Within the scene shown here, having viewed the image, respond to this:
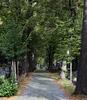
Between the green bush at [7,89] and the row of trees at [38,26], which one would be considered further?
the row of trees at [38,26]

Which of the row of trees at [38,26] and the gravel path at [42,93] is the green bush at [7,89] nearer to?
the gravel path at [42,93]

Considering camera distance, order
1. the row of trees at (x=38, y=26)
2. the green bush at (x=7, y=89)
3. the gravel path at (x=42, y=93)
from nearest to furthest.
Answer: the gravel path at (x=42, y=93), the green bush at (x=7, y=89), the row of trees at (x=38, y=26)

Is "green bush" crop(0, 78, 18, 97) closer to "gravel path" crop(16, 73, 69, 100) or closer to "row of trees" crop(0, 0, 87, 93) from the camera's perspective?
"gravel path" crop(16, 73, 69, 100)

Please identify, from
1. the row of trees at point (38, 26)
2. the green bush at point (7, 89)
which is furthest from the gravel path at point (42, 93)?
the row of trees at point (38, 26)

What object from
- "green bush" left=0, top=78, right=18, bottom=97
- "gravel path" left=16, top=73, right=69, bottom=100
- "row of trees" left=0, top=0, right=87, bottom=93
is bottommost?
"gravel path" left=16, top=73, right=69, bottom=100

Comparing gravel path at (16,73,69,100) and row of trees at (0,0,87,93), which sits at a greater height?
row of trees at (0,0,87,93)

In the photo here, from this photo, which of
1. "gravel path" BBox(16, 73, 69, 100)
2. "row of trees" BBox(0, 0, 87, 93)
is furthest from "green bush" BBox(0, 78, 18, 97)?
"row of trees" BBox(0, 0, 87, 93)

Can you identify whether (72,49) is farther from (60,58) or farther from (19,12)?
(19,12)

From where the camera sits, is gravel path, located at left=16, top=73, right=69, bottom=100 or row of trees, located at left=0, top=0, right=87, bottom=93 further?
row of trees, located at left=0, top=0, right=87, bottom=93

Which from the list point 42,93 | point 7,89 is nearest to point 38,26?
point 42,93

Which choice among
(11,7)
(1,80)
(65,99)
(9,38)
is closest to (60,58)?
(11,7)

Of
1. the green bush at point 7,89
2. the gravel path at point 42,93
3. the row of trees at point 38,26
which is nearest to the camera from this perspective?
the gravel path at point 42,93

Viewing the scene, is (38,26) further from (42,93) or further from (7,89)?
(7,89)

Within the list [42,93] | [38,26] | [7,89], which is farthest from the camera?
[38,26]
